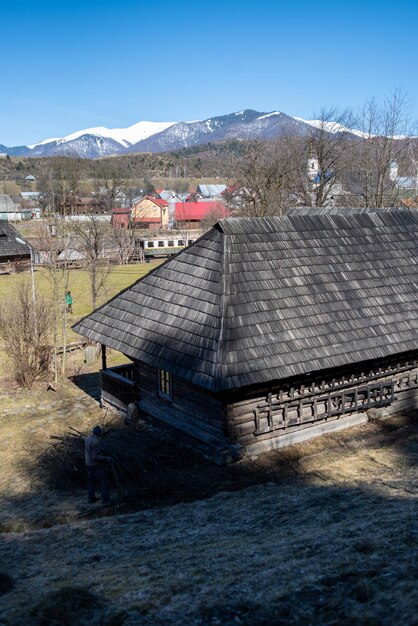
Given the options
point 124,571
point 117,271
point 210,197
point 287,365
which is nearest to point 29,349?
point 287,365

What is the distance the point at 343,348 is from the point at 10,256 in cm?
3987

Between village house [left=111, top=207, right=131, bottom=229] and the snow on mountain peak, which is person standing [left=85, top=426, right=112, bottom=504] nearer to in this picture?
the snow on mountain peak

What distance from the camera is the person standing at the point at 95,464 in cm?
1060

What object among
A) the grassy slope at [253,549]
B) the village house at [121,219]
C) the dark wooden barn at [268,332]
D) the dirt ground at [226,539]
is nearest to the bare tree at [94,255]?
the village house at [121,219]

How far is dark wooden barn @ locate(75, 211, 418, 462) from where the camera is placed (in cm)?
1198

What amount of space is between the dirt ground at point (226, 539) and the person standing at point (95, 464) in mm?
315

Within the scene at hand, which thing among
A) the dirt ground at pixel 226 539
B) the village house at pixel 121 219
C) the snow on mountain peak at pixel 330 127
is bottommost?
the dirt ground at pixel 226 539

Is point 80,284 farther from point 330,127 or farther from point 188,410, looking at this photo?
point 188,410

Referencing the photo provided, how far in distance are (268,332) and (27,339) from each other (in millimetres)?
9859

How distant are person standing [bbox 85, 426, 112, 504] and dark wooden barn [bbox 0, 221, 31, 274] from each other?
38.9 metres

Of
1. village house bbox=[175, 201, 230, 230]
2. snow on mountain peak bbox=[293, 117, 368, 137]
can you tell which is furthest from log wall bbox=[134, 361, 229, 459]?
village house bbox=[175, 201, 230, 230]

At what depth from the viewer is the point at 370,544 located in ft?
23.4

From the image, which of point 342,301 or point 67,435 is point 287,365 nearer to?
point 342,301

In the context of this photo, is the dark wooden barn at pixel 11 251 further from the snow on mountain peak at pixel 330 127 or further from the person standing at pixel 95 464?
the person standing at pixel 95 464
